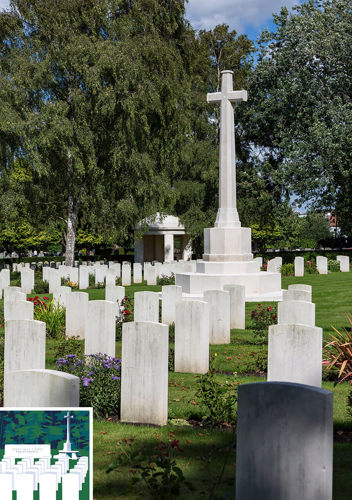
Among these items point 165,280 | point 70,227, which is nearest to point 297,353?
point 165,280

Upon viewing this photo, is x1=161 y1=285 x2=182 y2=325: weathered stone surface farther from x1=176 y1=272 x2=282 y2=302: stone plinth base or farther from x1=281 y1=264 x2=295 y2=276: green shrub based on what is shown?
x1=281 y1=264 x2=295 y2=276: green shrub

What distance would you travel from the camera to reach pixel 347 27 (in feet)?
85.5

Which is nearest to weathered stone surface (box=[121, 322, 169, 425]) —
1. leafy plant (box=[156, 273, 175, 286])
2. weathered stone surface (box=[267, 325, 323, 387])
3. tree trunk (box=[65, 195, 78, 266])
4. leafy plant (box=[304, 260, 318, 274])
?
weathered stone surface (box=[267, 325, 323, 387])

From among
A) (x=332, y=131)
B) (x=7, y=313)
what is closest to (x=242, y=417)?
(x=7, y=313)

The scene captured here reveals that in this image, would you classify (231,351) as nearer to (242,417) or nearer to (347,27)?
(242,417)

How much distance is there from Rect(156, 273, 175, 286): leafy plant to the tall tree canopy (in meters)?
3.37

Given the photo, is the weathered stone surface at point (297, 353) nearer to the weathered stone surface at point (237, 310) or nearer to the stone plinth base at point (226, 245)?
the weathered stone surface at point (237, 310)

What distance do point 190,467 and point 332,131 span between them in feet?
78.1

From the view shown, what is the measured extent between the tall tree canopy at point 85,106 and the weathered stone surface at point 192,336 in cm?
1463

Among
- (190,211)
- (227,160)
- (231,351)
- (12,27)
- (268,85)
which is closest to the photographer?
(231,351)

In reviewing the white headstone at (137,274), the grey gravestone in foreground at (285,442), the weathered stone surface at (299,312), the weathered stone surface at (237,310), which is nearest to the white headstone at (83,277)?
the white headstone at (137,274)

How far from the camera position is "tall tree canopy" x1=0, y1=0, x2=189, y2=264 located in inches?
826

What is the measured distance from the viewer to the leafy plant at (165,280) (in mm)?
19812

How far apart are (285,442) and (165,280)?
1713 cm
